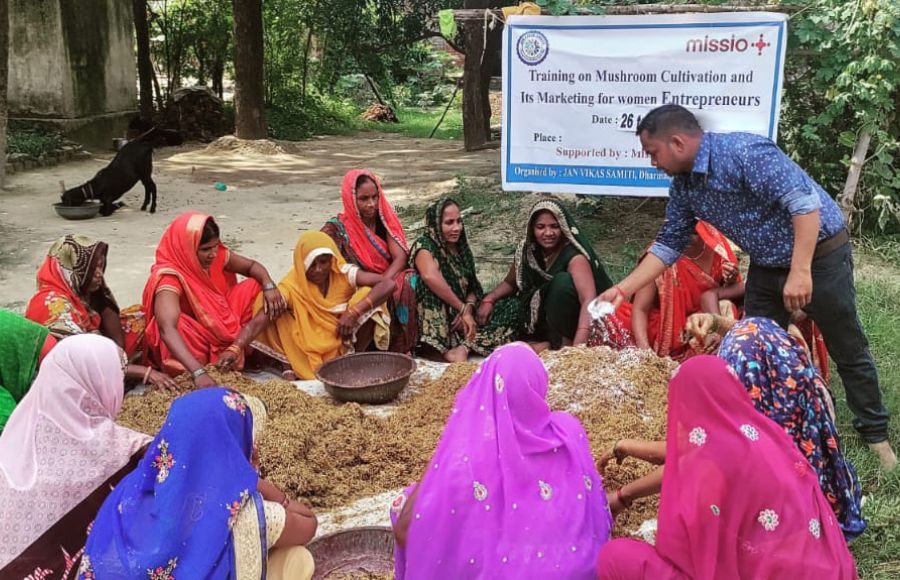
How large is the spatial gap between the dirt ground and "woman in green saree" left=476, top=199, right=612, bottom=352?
2539 mm

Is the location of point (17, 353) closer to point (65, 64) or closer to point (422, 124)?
point (65, 64)

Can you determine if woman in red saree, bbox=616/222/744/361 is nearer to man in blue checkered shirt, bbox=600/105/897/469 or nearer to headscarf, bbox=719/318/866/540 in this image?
man in blue checkered shirt, bbox=600/105/897/469

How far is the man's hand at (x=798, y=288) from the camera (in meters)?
2.96

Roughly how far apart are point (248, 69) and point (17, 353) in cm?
1182

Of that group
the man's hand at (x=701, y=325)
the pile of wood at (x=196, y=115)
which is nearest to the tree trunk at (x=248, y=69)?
the pile of wood at (x=196, y=115)

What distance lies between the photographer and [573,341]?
15.1 feet

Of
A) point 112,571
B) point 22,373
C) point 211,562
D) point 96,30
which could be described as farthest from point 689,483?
point 96,30

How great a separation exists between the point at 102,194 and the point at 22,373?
6.67 m

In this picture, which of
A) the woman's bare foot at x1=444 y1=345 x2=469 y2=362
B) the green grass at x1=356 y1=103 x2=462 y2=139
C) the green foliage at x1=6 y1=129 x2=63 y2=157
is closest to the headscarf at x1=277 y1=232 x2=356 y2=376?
the woman's bare foot at x1=444 y1=345 x2=469 y2=362

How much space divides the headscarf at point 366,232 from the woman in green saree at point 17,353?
2.00 meters

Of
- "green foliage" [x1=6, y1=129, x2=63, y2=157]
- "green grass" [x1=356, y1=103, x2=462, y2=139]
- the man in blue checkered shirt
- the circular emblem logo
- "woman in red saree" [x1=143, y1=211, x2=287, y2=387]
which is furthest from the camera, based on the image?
"green grass" [x1=356, y1=103, x2=462, y2=139]

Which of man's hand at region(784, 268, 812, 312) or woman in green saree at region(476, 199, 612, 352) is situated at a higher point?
man's hand at region(784, 268, 812, 312)

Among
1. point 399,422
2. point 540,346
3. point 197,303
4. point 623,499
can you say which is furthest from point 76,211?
point 623,499

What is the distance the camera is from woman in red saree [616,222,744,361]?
4.20m
